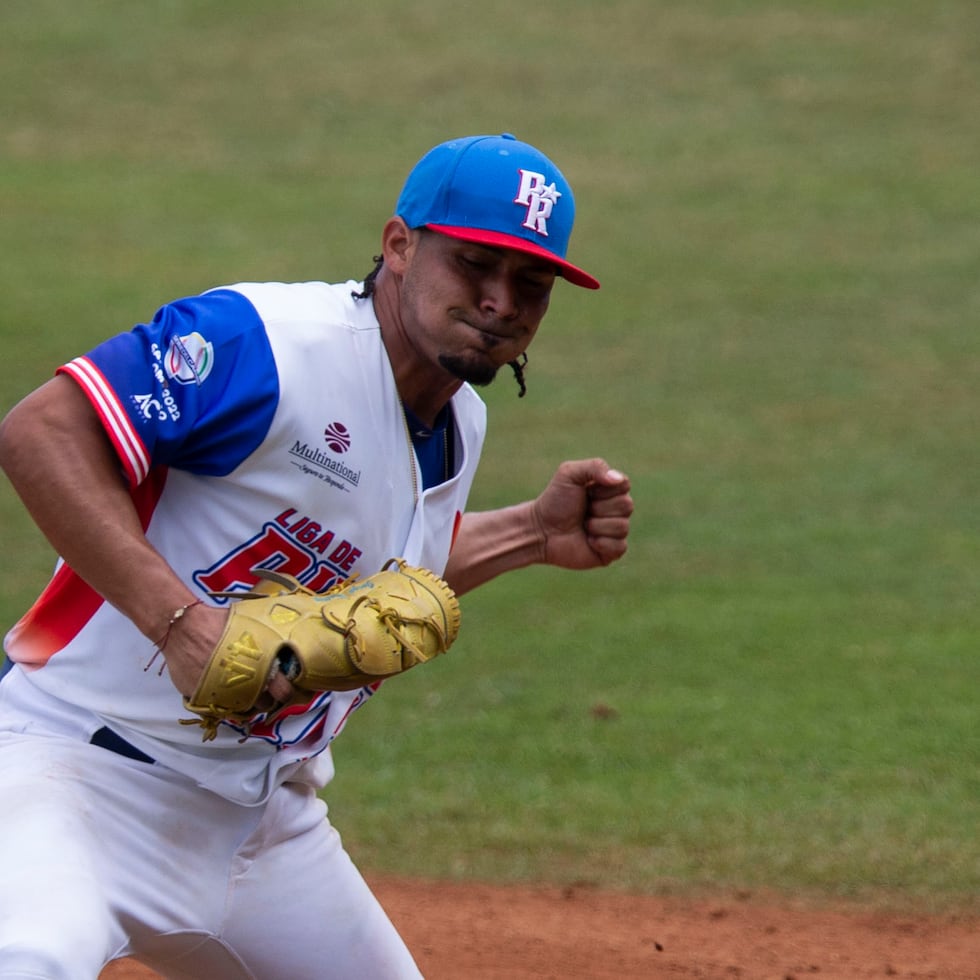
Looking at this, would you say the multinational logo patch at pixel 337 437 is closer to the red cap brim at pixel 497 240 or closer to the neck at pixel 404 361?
the neck at pixel 404 361

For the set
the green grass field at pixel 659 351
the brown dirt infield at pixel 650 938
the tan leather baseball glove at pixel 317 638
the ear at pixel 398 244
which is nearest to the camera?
the tan leather baseball glove at pixel 317 638

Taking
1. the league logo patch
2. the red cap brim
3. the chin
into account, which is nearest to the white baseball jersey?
the league logo patch

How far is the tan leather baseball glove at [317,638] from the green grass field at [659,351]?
287 cm

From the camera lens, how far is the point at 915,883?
18.7ft

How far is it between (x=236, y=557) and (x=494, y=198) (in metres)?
0.84

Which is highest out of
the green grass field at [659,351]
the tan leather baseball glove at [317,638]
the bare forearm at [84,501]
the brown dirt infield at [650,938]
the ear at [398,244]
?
the ear at [398,244]

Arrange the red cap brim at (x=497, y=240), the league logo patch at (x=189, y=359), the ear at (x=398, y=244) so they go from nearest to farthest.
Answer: the league logo patch at (x=189, y=359) < the red cap brim at (x=497, y=240) < the ear at (x=398, y=244)

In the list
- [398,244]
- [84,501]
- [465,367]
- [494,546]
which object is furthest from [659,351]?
[84,501]

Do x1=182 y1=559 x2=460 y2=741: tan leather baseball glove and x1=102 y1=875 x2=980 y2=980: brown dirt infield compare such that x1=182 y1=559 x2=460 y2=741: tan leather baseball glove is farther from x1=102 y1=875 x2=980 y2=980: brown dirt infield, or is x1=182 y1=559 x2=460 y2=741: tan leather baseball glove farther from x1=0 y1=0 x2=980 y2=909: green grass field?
x1=0 y1=0 x2=980 y2=909: green grass field

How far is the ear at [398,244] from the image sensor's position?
3.40 meters

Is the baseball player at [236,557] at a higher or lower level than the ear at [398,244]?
lower

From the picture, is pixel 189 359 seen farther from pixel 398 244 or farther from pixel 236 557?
pixel 398 244

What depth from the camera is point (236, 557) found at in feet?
10.7

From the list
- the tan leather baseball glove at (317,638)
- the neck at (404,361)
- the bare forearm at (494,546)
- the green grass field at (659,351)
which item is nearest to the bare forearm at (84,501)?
the tan leather baseball glove at (317,638)
